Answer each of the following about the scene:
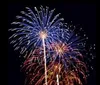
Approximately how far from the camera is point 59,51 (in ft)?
16.4

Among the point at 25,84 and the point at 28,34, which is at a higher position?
the point at 28,34

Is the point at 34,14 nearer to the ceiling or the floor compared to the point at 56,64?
nearer to the ceiling

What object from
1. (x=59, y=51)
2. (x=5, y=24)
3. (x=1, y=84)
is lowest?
(x=1, y=84)

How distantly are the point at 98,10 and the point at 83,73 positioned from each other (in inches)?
32.7

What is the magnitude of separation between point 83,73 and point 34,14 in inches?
38.6

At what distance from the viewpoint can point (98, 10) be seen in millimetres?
5066

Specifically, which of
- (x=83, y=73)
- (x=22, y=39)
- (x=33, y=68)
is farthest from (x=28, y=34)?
(x=83, y=73)

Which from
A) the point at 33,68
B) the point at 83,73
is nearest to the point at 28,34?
the point at 33,68

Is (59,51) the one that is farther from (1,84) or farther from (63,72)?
(1,84)

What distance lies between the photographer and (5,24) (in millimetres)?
4938

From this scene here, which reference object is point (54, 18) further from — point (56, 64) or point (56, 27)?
point (56, 64)

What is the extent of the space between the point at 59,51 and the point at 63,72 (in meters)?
0.29

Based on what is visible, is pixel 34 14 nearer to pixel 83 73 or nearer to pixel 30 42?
pixel 30 42

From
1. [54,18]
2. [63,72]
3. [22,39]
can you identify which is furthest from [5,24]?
[63,72]
